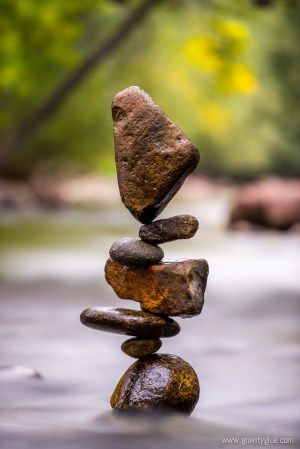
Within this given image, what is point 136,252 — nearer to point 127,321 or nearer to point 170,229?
point 170,229

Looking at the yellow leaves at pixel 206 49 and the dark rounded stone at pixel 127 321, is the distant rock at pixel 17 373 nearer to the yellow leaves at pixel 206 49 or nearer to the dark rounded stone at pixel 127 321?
the dark rounded stone at pixel 127 321

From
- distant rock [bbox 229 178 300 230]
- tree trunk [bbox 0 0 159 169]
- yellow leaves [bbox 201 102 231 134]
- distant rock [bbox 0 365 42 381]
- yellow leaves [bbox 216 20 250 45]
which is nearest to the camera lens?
distant rock [bbox 0 365 42 381]

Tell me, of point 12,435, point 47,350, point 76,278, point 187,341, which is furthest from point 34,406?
point 76,278

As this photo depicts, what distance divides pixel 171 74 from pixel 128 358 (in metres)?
21.5

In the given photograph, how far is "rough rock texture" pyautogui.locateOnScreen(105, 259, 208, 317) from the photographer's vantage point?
12.1 feet

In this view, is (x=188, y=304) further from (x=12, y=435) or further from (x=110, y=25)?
(x=110, y=25)

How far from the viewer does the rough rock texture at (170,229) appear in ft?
12.3

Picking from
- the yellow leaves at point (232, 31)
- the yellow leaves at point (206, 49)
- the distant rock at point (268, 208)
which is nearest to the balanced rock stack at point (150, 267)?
the yellow leaves at point (232, 31)

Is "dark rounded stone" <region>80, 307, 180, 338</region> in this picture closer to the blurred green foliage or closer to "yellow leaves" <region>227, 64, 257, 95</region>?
the blurred green foliage

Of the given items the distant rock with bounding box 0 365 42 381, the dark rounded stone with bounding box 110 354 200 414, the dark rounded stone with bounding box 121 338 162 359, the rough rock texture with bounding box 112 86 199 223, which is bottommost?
the dark rounded stone with bounding box 110 354 200 414

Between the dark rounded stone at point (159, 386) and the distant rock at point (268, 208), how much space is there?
1228 cm

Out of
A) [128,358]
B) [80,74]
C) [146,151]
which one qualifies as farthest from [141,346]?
[80,74]

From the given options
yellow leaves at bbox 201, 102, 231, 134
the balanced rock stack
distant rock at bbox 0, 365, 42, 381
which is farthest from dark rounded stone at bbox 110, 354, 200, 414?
yellow leaves at bbox 201, 102, 231, 134

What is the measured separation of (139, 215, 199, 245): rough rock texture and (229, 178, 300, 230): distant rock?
1234cm
